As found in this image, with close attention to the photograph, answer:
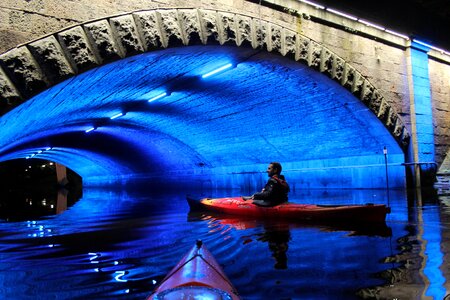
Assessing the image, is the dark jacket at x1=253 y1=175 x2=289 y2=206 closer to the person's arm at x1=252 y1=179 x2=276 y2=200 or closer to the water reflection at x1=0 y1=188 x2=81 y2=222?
the person's arm at x1=252 y1=179 x2=276 y2=200

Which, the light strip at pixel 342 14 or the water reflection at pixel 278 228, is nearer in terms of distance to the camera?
the water reflection at pixel 278 228

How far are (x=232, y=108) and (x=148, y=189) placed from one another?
15.0m

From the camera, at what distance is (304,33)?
960 cm

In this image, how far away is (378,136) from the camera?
472 inches

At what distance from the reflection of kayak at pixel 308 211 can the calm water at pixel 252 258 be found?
1.19 feet

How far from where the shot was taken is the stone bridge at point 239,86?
5906 millimetres

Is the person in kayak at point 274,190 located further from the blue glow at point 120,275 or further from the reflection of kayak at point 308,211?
the blue glow at point 120,275

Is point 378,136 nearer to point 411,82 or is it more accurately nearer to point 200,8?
point 411,82

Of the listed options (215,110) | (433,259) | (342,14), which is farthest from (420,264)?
(215,110)

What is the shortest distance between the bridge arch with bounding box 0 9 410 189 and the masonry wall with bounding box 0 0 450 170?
0.63 feet

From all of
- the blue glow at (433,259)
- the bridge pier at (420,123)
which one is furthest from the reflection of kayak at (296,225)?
the bridge pier at (420,123)

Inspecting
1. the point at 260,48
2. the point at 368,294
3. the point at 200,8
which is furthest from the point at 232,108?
the point at 368,294

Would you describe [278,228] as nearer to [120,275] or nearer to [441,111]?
→ [120,275]

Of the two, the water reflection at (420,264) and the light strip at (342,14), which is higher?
the light strip at (342,14)
